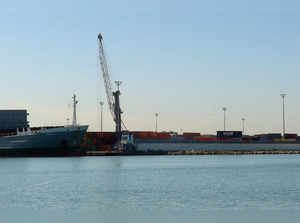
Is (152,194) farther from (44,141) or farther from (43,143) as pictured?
(43,143)

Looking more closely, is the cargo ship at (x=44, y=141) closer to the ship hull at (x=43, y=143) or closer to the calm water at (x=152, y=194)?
the ship hull at (x=43, y=143)

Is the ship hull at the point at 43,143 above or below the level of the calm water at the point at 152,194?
above

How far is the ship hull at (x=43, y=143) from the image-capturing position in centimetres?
14975

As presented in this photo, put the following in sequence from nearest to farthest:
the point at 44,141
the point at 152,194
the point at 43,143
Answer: the point at 152,194, the point at 44,141, the point at 43,143

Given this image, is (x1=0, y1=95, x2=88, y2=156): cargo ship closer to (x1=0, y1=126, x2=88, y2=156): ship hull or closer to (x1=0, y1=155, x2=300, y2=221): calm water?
(x1=0, y1=126, x2=88, y2=156): ship hull

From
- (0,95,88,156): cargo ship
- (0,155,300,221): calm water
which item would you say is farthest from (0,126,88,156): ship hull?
(0,155,300,221): calm water

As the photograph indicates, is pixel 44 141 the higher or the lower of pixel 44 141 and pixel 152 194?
the higher

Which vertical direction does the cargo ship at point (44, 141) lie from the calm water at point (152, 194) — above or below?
above

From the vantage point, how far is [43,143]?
151 meters

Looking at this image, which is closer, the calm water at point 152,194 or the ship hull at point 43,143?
the calm water at point 152,194

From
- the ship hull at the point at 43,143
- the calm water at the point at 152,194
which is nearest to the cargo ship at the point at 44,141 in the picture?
the ship hull at the point at 43,143

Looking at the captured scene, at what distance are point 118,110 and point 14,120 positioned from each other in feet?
92.4

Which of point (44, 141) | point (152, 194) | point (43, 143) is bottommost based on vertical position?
point (152, 194)

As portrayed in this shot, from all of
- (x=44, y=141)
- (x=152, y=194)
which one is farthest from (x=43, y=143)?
(x=152, y=194)
